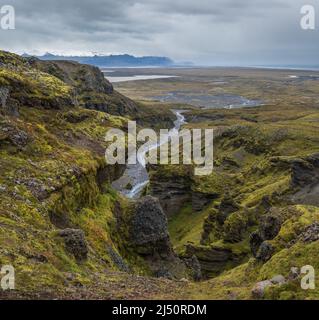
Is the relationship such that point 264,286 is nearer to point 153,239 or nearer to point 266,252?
point 266,252

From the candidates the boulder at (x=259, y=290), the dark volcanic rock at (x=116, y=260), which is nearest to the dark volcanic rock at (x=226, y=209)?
the dark volcanic rock at (x=116, y=260)

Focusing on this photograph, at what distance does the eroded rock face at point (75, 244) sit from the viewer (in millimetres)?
31219

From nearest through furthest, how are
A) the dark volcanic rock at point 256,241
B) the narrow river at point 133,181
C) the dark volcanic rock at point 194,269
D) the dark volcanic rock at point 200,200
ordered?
the dark volcanic rock at point 256,241
the dark volcanic rock at point 194,269
the dark volcanic rock at point 200,200
the narrow river at point 133,181

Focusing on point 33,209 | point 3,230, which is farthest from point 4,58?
point 3,230

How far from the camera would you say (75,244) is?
3145 centimetres

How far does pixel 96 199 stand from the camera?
4512 centimetres

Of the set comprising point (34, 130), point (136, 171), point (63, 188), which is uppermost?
point (34, 130)

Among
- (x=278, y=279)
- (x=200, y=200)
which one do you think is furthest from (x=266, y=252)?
(x=200, y=200)

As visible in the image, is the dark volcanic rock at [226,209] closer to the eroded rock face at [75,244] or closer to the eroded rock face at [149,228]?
the eroded rock face at [149,228]

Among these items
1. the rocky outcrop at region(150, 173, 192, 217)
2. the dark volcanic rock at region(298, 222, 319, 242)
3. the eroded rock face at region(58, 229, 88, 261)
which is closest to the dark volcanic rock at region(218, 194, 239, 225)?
the rocky outcrop at region(150, 173, 192, 217)
